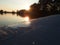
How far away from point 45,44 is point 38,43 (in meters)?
0.37

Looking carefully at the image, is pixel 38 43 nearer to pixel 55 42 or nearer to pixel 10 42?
pixel 55 42

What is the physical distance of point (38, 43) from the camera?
369 inches

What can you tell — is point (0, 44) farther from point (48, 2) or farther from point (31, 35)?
point (48, 2)

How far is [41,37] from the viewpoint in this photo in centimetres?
1055

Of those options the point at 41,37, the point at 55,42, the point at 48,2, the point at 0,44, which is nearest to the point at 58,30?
the point at 41,37

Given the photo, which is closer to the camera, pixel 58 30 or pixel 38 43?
pixel 38 43

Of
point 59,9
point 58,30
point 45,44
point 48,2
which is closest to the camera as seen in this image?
point 45,44

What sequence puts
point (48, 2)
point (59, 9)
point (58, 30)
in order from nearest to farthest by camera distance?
point (58, 30) < point (59, 9) < point (48, 2)

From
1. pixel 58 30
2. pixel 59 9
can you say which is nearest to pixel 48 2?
pixel 59 9

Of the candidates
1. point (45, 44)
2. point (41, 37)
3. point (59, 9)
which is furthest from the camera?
point (59, 9)

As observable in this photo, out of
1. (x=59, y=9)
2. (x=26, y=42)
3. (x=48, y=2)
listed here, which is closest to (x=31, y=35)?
(x=26, y=42)

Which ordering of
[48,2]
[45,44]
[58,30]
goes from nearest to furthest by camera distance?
[45,44], [58,30], [48,2]

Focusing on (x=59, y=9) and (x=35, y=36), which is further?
(x=59, y=9)

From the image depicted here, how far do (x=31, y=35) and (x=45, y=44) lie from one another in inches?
75.5
